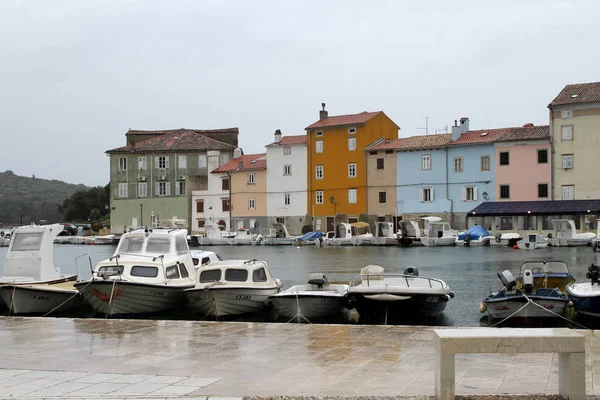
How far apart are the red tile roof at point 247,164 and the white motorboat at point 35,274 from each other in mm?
58365

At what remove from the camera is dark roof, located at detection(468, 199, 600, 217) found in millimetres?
61719

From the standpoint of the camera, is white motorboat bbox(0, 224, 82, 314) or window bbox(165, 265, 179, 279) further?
window bbox(165, 265, 179, 279)

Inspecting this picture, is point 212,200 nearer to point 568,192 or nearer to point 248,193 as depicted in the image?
point 248,193

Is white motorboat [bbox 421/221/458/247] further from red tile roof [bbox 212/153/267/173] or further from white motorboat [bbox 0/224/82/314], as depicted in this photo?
white motorboat [bbox 0/224/82/314]

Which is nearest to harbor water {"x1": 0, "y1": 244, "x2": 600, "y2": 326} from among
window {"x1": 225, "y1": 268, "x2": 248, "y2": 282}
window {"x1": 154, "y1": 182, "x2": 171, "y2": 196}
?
window {"x1": 225, "y1": 268, "x2": 248, "y2": 282}

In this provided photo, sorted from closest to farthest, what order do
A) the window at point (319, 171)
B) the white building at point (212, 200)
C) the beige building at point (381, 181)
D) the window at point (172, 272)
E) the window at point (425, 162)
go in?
the window at point (172, 272)
the window at point (425, 162)
the beige building at point (381, 181)
the window at point (319, 171)
the white building at point (212, 200)

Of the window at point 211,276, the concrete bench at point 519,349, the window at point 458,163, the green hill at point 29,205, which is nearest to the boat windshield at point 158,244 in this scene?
Result: the window at point 211,276

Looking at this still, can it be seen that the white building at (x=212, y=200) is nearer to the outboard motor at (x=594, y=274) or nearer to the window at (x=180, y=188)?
the window at (x=180, y=188)

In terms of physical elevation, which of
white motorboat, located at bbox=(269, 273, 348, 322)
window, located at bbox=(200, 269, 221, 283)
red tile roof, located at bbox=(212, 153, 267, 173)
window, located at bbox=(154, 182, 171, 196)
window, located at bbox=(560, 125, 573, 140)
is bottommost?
white motorboat, located at bbox=(269, 273, 348, 322)

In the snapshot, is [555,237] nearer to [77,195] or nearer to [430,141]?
[430,141]

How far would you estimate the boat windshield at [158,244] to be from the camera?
77.1 ft

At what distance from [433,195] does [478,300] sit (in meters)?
45.1

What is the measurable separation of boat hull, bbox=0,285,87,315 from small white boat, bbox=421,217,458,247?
153 feet

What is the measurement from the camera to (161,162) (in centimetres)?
8938
